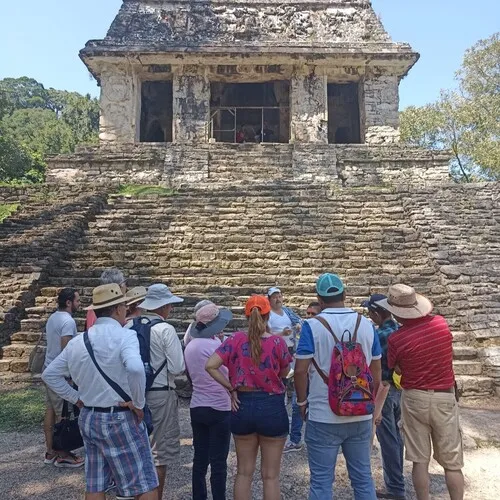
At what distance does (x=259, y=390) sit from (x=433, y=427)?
119cm

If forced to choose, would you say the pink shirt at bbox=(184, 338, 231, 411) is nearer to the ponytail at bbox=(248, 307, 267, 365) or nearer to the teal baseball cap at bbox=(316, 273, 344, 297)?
the ponytail at bbox=(248, 307, 267, 365)

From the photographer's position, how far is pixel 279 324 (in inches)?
185

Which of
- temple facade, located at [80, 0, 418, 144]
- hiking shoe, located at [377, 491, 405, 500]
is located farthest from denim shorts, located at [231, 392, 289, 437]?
temple facade, located at [80, 0, 418, 144]

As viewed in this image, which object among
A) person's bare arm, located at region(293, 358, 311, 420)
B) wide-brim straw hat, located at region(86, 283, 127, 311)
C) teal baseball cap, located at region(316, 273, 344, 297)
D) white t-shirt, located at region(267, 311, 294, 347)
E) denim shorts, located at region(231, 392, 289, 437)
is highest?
teal baseball cap, located at region(316, 273, 344, 297)

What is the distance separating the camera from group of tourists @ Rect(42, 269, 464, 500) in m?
2.70

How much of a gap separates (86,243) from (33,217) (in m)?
1.83

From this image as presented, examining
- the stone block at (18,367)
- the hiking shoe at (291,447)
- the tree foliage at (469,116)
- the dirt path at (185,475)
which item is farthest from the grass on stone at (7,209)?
the tree foliage at (469,116)

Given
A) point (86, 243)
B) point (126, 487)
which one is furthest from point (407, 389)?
point (86, 243)

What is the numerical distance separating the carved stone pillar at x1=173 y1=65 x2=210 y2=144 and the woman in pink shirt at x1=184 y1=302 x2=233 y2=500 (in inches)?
532

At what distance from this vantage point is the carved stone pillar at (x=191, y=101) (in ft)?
53.2

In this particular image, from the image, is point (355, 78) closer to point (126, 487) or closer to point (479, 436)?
point (479, 436)

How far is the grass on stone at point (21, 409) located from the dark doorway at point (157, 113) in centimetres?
1499

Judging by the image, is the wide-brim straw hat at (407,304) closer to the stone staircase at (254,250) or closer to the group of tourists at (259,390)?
the group of tourists at (259,390)

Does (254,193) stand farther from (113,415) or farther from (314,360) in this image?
(113,415)
